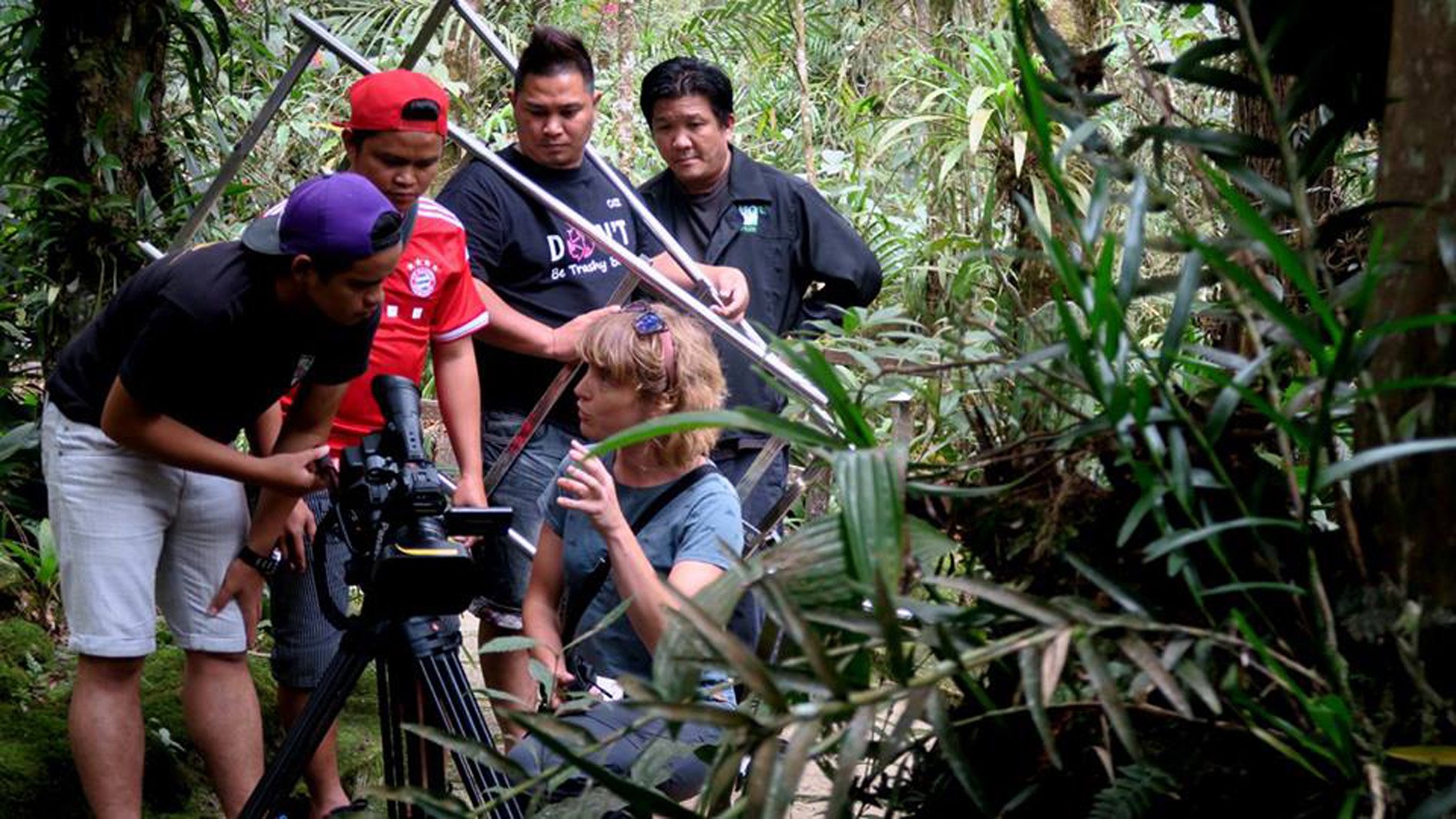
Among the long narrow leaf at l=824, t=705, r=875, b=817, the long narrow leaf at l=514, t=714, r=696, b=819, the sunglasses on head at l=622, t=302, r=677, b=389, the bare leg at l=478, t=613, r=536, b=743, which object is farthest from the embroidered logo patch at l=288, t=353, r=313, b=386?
the long narrow leaf at l=824, t=705, r=875, b=817

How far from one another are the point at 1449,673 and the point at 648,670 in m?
1.75

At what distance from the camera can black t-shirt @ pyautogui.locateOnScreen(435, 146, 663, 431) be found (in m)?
3.82

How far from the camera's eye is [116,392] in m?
2.91

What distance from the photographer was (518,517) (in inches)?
150

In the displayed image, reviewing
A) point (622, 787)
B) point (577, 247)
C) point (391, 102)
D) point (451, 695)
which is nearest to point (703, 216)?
point (577, 247)

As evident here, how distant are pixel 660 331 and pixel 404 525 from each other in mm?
505

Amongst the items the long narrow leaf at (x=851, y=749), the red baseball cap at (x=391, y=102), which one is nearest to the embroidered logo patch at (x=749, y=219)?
the red baseball cap at (x=391, y=102)

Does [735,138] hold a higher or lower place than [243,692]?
higher

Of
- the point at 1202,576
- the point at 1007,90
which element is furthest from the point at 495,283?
the point at 1202,576

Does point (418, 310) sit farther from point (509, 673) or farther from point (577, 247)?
point (509, 673)

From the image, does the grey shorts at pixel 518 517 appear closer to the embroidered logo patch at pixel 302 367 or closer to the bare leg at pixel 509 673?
the bare leg at pixel 509 673

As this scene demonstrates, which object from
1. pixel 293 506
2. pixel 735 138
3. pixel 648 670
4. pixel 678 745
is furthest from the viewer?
pixel 735 138

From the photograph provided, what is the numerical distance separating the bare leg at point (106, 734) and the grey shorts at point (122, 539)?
5cm

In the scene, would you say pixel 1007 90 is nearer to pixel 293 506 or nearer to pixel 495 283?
pixel 495 283
